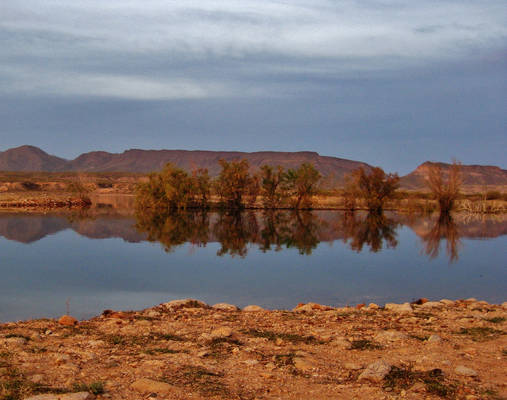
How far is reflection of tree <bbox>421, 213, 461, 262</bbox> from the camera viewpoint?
59.9 ft

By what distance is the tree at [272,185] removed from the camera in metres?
38.4

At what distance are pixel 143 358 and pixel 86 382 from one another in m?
0.94

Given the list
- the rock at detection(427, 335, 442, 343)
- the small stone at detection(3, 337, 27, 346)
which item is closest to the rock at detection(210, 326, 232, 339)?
the small stone at detection(3, 337, 27, 346)

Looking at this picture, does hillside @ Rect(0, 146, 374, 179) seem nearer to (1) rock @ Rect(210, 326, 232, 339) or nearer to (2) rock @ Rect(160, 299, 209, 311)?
(2) rock @ Rect(160, 299, 209, 311)

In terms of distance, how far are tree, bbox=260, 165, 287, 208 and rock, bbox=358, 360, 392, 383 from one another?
108 feet

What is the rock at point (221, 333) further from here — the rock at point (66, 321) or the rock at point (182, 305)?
the rock at point (66, 321)

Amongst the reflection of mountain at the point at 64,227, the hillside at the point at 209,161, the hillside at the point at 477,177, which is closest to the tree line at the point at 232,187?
the reflection of mountain at the point at 64,227

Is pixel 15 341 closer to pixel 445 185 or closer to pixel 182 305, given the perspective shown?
pixel 182 305

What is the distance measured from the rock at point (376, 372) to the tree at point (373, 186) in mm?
33600

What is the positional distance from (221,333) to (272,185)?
107 ft

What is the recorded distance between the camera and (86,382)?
4.89m

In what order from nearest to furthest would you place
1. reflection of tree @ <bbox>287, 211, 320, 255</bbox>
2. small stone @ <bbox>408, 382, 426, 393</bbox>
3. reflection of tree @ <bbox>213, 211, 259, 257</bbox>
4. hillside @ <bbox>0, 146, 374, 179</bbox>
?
small stone @ <bbox>408, 382, 426, 393</bbox>, reflection of tree @ <bbox>213, 211, 259, 257</bbox>, reflection of tree @ <bbox>287, 211, 320, 255</bbox>, hillside @ <bbox>0, 146, 374, 179</bbox>

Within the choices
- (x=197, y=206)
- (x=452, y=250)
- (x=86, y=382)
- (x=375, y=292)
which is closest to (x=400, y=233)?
(x=452, y=250)

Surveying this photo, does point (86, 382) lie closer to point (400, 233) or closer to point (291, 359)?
point (291, 359)
